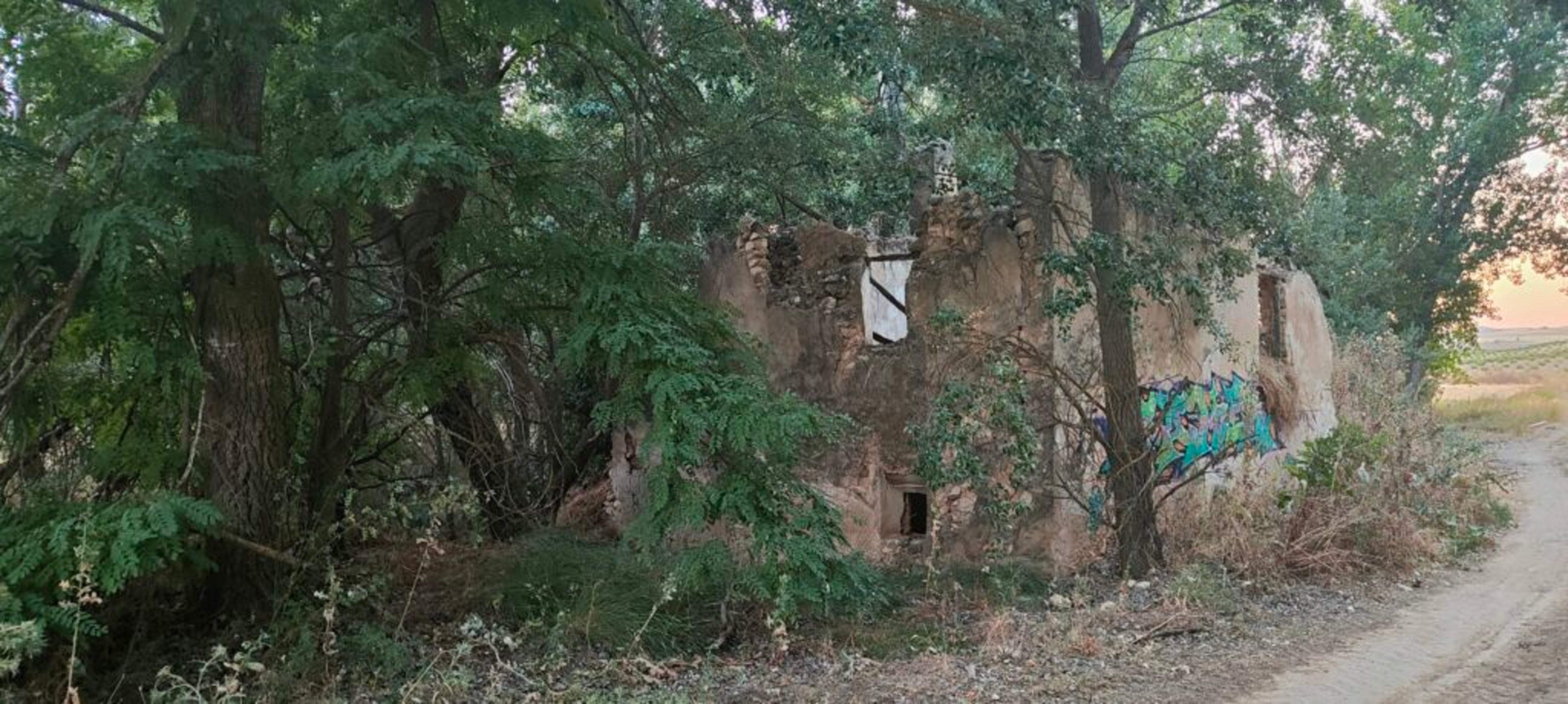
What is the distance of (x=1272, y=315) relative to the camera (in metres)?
14.0

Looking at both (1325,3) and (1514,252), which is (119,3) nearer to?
(1325,3)

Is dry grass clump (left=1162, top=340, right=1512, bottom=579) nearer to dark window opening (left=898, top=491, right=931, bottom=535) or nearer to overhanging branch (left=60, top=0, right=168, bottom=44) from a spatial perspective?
dark window opening (left=898, top=491, right=931, bottom=535)

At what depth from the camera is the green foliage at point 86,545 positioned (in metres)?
5.22

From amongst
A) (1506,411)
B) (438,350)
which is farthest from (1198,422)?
(1506,411)

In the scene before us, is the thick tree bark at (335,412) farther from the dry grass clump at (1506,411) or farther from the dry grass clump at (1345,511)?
the dry grass clump at (1506,411)

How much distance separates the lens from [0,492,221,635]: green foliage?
17.1 feet

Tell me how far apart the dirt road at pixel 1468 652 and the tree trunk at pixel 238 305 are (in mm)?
6184

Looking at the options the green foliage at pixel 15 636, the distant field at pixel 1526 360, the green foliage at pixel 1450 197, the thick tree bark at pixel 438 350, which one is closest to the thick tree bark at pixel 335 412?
the thick tree bark at pixel 438 350

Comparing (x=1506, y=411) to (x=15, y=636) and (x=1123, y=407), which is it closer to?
(x=1123, y=407)

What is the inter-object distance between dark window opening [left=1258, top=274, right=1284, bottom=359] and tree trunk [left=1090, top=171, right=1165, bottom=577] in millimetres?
5452

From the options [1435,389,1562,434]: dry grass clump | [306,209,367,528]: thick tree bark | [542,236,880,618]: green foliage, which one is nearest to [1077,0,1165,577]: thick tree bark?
[542,236,880,618]: green foliage

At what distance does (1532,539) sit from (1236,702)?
8938 millimetres

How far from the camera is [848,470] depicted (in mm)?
11062

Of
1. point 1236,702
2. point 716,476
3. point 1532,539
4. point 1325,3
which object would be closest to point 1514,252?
point 1532,539
